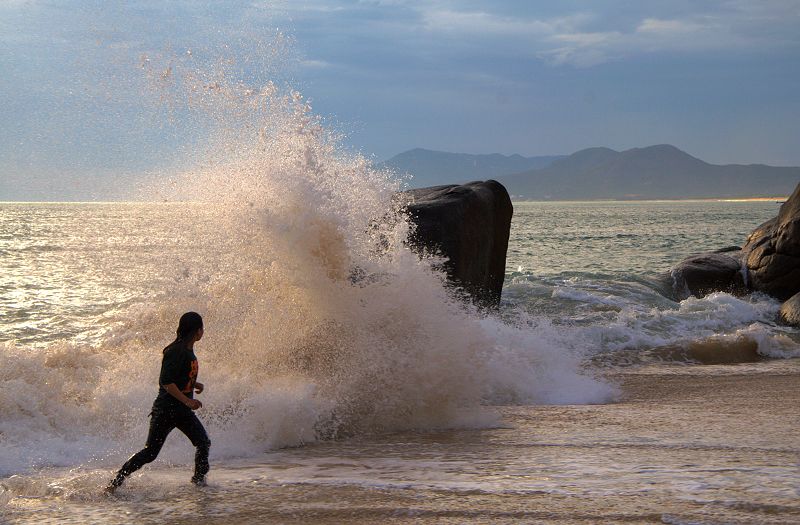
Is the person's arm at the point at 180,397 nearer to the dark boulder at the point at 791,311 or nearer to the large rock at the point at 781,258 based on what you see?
the dark boulder at the point at 791,311

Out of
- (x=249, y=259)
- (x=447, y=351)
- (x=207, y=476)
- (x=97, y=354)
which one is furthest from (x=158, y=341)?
(x=207, y=476)

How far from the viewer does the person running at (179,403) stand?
5.07 meters

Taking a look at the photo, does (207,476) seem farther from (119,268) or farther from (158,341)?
(119,268)

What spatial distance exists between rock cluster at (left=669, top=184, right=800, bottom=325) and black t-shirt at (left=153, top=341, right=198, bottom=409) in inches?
445

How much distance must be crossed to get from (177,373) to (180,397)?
0.16 metres

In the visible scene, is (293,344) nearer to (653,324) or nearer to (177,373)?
(177,373)

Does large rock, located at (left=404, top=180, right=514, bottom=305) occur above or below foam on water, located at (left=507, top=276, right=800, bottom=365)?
above

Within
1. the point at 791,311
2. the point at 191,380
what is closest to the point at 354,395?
the point at 191,380

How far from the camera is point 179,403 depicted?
16.9ft

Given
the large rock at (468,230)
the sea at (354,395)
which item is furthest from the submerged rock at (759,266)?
the large rock at (468,230)

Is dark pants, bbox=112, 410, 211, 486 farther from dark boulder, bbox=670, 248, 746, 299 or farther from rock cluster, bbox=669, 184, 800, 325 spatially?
dark boulder, bbox=670, 248, 746, 299

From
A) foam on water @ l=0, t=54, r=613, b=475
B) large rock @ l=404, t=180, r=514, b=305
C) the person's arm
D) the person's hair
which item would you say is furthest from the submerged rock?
the person's arm

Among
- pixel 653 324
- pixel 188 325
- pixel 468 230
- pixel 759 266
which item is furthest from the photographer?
pixel 759 266

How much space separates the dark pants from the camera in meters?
5.05
